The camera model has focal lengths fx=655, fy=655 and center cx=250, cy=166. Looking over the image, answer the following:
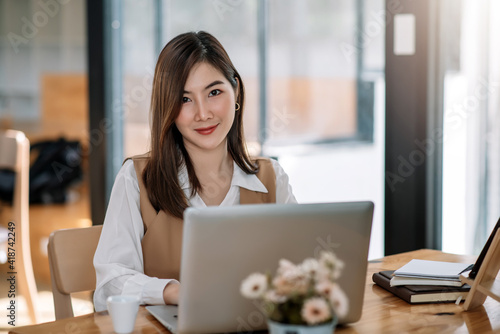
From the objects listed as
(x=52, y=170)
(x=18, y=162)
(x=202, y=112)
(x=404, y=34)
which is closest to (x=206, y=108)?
(x=202, y=112)

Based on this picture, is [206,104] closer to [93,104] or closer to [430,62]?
[430,62]

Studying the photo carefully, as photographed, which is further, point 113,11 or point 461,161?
point 113,11

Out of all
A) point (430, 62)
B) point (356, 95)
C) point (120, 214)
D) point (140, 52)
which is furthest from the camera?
point (140, 52)

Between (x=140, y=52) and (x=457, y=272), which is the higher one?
(x=140, y=52)

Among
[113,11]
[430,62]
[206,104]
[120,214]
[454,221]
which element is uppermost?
[113,11]

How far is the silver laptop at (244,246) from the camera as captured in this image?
113cm

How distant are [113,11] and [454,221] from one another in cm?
224

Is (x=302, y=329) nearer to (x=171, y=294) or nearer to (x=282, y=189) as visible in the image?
(x=171, y=294)

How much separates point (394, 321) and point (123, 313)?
0.56m

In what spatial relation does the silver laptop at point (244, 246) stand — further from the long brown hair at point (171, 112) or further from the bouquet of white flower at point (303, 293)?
the long brown hair at point (171, 112)

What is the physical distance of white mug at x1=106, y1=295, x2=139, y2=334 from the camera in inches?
49.6

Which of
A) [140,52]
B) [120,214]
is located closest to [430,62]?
[120,214]

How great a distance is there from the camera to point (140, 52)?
3717mm

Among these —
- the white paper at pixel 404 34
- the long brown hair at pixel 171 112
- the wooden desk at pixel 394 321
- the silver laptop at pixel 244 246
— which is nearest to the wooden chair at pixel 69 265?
the long brown hair at pixel 171 112
